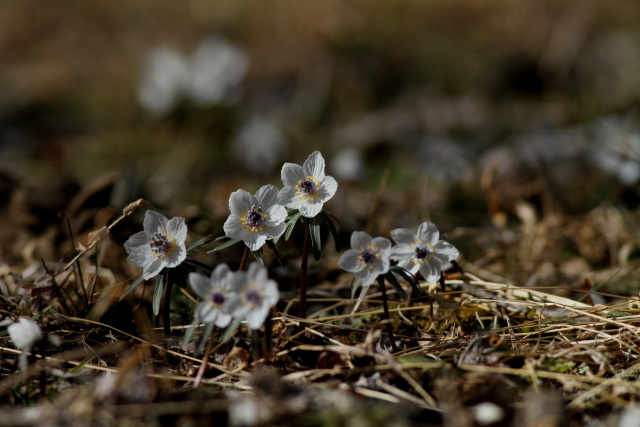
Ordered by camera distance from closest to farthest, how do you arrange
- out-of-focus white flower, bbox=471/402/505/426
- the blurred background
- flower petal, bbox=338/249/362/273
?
out-of-focus white flower, bbox=471/402/505/426 < flower petal, bbox=338/249/362/273 < the blurred background

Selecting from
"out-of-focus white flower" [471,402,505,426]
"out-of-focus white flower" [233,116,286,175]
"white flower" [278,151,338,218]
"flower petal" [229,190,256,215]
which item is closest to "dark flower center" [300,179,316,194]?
"white flower" [278,151,338,218]

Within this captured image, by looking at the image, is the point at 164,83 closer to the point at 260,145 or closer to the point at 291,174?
the point at 260,145

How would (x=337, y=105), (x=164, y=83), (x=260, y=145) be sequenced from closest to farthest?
(x=260, y=145) < (x=164, y=83) < (x=337, y=105)

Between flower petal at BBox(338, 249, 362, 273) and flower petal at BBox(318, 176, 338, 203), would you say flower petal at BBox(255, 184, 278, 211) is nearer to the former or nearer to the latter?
flower petal at BBox(318, 176, 338, 203)

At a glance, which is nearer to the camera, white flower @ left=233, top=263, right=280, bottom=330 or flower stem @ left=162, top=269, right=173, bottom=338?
white flower @ left=233, top=263, right=280, bottom=330

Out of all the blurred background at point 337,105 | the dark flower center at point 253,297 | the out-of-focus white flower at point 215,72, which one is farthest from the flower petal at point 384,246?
the out-of-focus white flower at point 215,72

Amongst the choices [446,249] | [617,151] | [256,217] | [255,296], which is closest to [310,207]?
[256,217]
